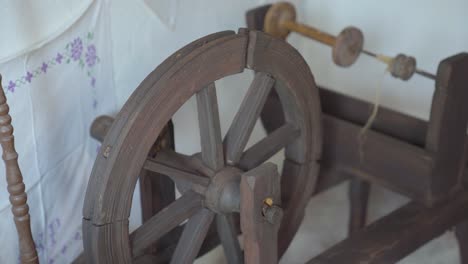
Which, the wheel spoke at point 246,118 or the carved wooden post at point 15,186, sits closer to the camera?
the carved wooden post at point 15,186

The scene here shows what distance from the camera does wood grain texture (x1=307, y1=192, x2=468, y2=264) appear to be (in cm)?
151

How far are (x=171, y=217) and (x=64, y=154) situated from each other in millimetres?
339

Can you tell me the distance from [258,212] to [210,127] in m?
0.21

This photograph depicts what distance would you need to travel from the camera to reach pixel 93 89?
1552 mm

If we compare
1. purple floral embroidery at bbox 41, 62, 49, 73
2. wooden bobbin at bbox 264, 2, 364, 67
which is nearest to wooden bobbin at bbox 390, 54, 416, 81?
wooden bobbin at bbox 264, 2, 364, 67

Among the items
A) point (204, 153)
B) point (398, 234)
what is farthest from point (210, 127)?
point (398, 234)

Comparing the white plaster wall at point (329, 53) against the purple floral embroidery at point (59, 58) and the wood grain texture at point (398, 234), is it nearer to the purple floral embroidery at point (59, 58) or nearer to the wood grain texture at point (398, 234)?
the purple floral embroidery at point (59, 58)

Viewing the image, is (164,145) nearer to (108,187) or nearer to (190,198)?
(190,198)

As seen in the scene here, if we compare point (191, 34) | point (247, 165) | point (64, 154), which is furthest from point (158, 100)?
point (191, 34)

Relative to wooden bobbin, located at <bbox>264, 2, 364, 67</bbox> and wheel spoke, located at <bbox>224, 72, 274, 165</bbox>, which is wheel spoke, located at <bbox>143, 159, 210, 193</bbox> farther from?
wooden bobbin, located at <bbox>264, 2, 364, 67</bbox>

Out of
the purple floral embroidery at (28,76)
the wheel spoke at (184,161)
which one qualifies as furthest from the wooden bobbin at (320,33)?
the purple floral embroidery at (28,76)

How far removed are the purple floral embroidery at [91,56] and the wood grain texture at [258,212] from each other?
0.50m

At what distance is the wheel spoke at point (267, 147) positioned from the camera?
1.44 metres

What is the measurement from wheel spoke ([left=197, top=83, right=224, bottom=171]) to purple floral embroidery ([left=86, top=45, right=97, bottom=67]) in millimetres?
317
